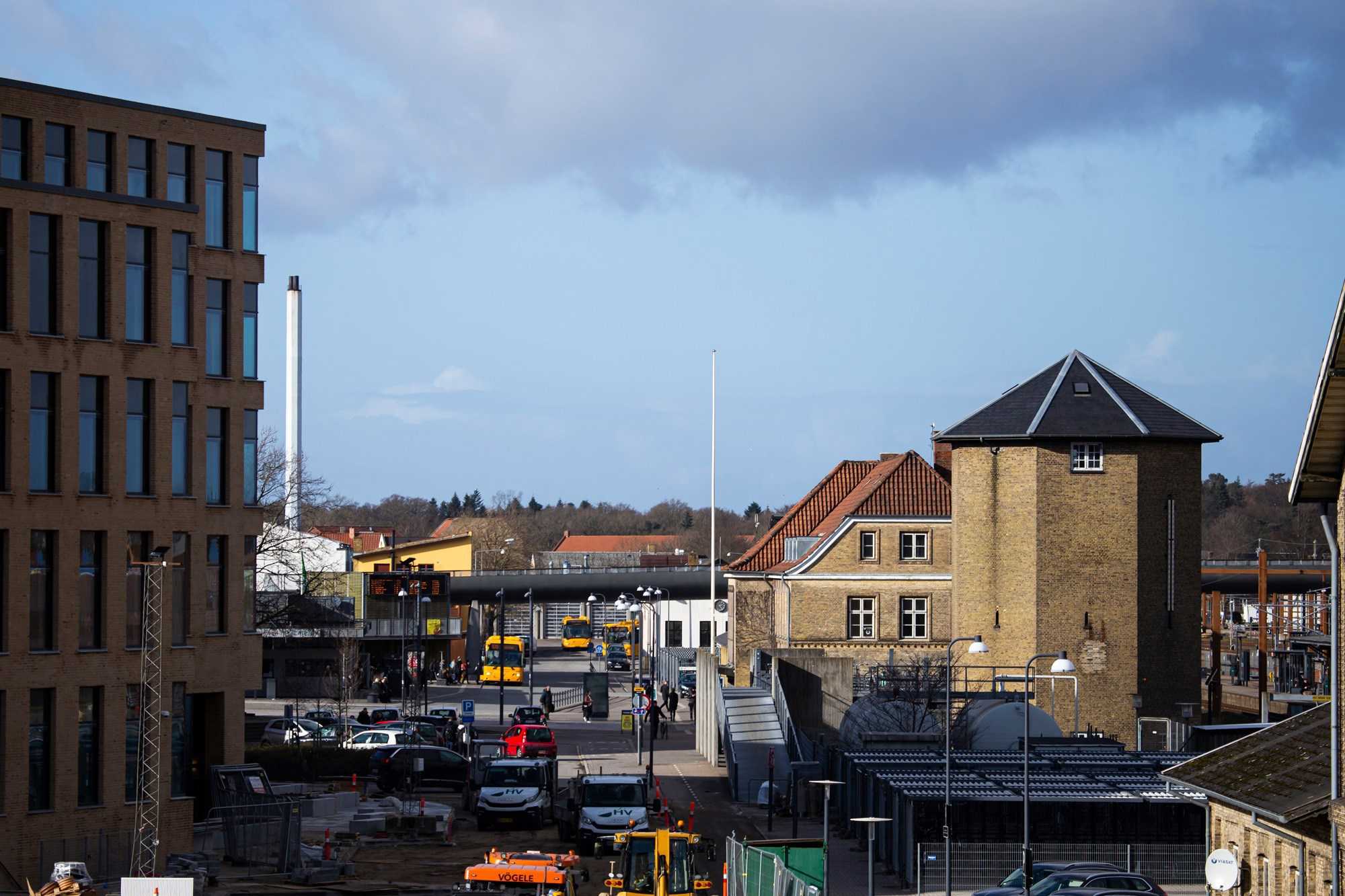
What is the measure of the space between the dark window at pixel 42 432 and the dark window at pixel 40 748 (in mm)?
4260

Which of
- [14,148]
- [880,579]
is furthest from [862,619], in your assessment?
[14,148]

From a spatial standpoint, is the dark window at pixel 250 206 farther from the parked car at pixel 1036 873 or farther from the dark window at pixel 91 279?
the parked car at pixel 1036 873

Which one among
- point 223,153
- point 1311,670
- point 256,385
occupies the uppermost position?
point 223,153

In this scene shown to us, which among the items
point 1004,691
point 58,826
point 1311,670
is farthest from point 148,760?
point 1311,670

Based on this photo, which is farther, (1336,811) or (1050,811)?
(1050,811)

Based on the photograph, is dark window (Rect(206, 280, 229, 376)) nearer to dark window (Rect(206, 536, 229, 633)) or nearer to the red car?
dark window (Rect(206, 536, 229, 633))

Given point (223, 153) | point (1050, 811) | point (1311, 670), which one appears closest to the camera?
point (1050, 811)

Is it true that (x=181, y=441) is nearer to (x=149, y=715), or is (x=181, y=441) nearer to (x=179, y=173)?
(x=149, y=715)

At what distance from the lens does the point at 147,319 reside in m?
38.9

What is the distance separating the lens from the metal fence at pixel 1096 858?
33.6 meters

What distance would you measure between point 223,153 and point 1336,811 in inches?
1277

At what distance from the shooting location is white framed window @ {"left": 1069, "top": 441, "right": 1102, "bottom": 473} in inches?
2315

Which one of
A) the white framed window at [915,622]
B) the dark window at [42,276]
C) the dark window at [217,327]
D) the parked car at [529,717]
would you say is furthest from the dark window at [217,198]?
the white framed window at [915,622]

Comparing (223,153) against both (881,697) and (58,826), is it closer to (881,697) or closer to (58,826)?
(58,826)
